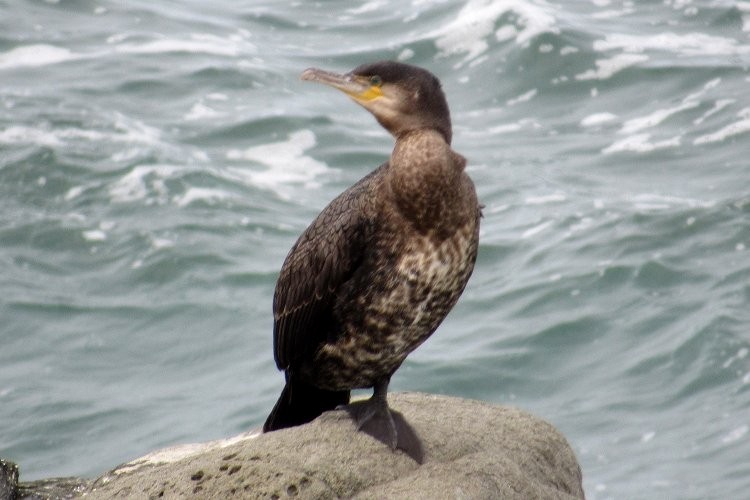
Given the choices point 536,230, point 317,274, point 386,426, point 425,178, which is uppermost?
point 425,178

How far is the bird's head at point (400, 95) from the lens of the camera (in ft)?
16.3

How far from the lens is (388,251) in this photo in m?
4.96

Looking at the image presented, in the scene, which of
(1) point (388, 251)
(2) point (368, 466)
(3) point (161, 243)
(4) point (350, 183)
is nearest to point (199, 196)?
(3) point (161, 243)

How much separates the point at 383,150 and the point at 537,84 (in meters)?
2.16

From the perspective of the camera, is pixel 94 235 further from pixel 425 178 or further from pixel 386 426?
pixel 425 178

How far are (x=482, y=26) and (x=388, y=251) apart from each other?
11.1 meters

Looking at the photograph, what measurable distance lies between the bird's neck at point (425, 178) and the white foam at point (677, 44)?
10358 mm

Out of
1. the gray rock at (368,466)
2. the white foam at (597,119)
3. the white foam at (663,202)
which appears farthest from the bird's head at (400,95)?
the white foam at (597,119)

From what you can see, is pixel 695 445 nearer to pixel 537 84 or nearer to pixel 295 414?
pixel 295 414

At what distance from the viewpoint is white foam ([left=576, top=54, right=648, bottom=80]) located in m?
14.7

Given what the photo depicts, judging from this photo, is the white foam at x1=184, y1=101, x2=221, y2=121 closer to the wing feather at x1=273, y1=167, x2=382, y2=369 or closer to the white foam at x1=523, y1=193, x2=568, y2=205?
the white foam at x1=523, y1=193, x2=568, y2=205

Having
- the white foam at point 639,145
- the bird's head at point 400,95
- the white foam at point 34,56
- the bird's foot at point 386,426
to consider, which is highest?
the bird's head at point 400,95

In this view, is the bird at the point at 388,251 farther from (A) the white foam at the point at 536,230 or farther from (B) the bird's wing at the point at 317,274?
(A) the white foam at the point at 536,230

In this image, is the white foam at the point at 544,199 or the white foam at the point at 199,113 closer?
the white foam at the point at 544,199
